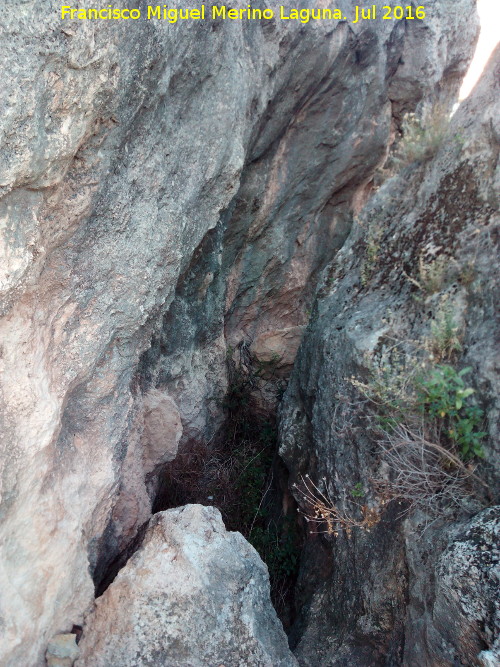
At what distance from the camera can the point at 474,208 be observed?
3.16m

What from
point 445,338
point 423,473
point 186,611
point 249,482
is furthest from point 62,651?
point 249,482

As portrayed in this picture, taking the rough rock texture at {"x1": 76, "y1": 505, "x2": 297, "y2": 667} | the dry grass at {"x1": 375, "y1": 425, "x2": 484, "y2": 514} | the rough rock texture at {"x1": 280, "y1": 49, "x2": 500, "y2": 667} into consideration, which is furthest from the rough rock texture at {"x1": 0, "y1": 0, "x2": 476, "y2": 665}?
the dry grass at {"x1": 375, "y1": 425, "x2": 484, "y2": 514}

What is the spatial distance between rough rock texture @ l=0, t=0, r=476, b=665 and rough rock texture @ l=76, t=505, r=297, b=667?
203 mm

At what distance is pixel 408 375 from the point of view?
2.90 metres

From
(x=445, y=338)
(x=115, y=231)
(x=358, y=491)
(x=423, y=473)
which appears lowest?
(x=358, y=491)

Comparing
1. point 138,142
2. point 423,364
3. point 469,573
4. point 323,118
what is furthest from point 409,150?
point 469,573

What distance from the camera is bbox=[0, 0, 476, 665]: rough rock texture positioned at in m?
2.08

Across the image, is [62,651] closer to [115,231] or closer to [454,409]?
[115,231]

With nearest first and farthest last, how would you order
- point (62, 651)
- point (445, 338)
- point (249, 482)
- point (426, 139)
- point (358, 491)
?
point (62, 651) < point (445, 338) < point (358, 491) < point (426, 139) < point (249, 482)

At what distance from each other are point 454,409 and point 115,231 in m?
1.86

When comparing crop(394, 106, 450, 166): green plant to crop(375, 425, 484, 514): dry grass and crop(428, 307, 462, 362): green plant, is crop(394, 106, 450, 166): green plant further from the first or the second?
crop(375, 425, 484, 514): dry grass

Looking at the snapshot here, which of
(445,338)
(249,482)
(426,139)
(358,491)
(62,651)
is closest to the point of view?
(62,651)

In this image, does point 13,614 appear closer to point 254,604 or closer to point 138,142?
point 254,604

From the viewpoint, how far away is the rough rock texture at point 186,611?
2449 millimetres
